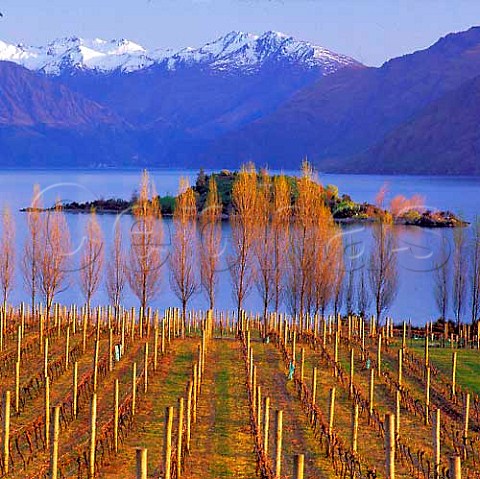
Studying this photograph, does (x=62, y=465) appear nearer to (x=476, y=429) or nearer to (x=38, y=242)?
(x=476, y=429)

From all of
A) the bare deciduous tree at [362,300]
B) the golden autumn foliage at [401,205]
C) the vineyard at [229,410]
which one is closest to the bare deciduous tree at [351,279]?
the bare deciduous tree at [362,300]

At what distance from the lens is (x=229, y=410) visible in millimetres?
20281

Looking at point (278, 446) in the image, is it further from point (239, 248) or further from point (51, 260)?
point (51, 260)

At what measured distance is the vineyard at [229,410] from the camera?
15.6 metres

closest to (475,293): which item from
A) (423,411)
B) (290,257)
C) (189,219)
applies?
(290,257)

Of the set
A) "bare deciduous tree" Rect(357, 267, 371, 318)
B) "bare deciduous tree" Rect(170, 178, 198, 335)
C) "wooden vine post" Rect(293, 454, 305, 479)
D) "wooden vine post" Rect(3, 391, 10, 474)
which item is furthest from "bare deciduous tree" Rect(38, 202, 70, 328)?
"wooden vine post" Rect(293, 454, 305, 479)

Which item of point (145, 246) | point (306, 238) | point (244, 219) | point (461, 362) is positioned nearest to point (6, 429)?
point (461, 362)

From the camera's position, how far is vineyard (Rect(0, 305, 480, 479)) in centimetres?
1557

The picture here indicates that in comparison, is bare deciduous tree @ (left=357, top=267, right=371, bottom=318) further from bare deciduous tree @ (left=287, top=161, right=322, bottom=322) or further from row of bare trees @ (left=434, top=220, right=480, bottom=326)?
bare deciduous tree @ (left=287, top=161, right=322, bottom=322)

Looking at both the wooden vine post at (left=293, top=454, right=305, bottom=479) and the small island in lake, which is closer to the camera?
the wooden vine post at (left=293, top=454, right=305, bottom=479)

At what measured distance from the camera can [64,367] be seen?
2431cm

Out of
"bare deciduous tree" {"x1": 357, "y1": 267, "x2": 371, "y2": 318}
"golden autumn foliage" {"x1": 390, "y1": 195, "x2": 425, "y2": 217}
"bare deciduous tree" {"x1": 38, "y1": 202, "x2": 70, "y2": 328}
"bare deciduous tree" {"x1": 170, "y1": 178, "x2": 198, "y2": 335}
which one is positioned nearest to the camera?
"bare deciduous tree" {"x1": 38, "y1": 202, "x2": 70, "y2": 328}

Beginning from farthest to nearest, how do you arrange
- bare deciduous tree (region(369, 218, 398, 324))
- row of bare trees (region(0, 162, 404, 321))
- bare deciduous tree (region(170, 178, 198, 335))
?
bare deciduous tree (region(369, 218, 398, 324)) < bare deciduous tree (region(170, 178, 198, 335)) < row of bare trees (region(0, 162, 404, 321))

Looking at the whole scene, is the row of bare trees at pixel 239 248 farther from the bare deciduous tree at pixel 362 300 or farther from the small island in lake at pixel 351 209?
the small island in lake at pixel 351 209
